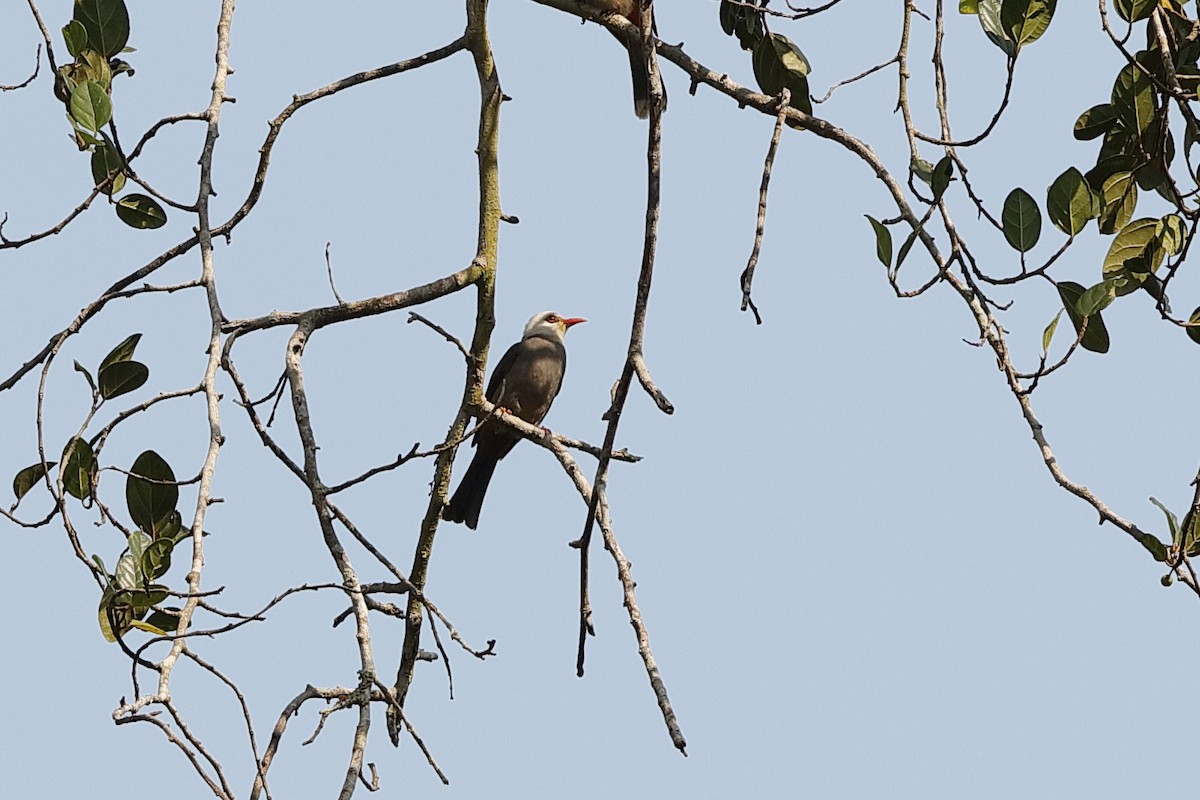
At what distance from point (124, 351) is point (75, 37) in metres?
0.63

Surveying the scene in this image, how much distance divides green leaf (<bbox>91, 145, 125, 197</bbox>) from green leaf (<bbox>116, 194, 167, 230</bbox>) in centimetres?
8

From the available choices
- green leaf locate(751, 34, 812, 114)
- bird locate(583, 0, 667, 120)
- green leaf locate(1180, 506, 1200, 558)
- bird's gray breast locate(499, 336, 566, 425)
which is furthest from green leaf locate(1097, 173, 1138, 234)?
bird's gray breast locate(499, 336, 566, 425)

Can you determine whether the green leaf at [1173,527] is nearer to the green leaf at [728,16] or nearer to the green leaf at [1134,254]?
the green leaf at [1134,254]

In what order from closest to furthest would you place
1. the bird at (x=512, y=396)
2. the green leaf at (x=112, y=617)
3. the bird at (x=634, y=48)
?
A: the green leaf at (x=112, y=617) < the bird at (x=634, y=48) < the bird at (x=512, y=396)

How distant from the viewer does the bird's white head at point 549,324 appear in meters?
5.89

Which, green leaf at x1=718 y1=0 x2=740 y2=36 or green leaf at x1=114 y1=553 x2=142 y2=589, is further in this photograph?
green leaf at x1=718 y1=0 x2=740 y2=36

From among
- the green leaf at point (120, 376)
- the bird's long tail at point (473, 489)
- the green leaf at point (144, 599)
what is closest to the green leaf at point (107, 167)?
the green leaf at point (120, 376)

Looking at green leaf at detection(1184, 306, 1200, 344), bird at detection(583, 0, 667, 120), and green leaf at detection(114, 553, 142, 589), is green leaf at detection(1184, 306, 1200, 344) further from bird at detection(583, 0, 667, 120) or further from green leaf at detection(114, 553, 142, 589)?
green leaf at detection(114, 553, 142, 589)

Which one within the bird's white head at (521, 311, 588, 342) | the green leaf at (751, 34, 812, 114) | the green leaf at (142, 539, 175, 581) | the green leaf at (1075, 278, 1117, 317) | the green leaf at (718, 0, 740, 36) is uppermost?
the bird's white head at (521, 311, 588, 342)

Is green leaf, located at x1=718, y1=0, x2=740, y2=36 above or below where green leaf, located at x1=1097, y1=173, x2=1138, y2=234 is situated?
above

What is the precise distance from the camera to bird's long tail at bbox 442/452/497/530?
5.07 meters

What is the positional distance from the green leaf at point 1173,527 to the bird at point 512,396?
3.00m

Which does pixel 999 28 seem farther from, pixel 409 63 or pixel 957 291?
pixel 409 63

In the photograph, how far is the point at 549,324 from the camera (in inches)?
237
